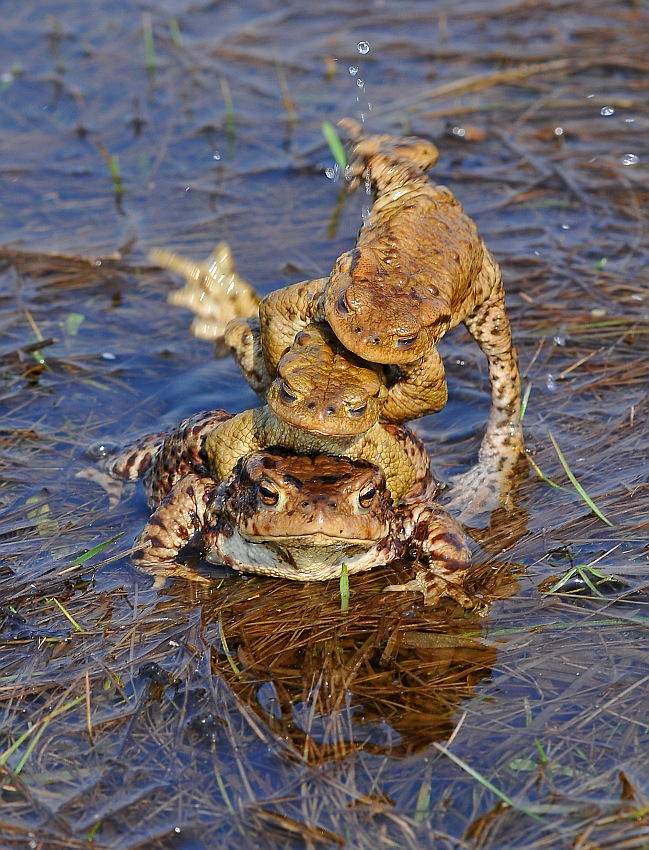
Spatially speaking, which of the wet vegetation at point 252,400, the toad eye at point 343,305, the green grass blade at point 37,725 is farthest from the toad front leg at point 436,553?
the green grass blade at point 37,725

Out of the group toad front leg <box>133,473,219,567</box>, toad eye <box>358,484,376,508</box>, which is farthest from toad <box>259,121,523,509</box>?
toad front leg <box>133,473,219,567</box>

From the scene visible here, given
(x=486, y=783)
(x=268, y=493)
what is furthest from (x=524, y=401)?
(x=486, y=783)

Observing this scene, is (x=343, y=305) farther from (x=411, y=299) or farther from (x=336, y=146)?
(x=336, y=146)

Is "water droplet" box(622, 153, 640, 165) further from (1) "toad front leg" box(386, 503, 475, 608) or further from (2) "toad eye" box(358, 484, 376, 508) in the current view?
(2) "toad eye" box(358, 484, 376, 508)

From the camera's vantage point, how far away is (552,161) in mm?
9086

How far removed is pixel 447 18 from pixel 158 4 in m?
3.30

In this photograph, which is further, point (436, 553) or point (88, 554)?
point (88, 554)

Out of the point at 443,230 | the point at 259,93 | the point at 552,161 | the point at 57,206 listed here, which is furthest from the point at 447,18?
the point at 443,230

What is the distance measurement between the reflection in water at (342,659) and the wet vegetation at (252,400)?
0.6 inches

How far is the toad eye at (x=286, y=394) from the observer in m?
3.99

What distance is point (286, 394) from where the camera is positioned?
13.2ft

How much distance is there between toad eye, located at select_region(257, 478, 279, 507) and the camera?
4.25 metres

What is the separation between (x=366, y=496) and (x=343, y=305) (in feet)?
2.61

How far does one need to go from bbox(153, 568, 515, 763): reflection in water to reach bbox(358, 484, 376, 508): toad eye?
559 mm
